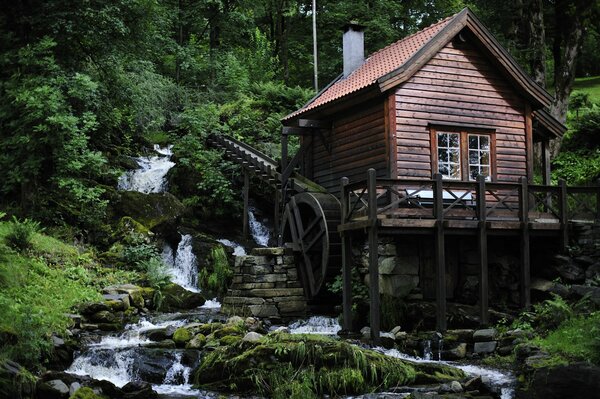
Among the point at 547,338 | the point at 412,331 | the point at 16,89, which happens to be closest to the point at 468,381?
the point at 547,338

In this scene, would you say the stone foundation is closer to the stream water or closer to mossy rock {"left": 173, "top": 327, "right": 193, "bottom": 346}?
the stream water

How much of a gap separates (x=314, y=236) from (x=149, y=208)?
596 centimetres

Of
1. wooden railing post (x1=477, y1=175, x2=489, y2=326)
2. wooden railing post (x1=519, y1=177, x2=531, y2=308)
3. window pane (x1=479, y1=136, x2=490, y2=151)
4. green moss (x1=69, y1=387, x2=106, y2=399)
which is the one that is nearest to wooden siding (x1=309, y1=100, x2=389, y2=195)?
wooden railing post (x1=477, y1=175, x2=489, y2=326)

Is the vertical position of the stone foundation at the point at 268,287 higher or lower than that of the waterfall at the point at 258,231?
lower

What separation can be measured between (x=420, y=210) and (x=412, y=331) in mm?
2675

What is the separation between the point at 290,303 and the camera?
18031 millimetres

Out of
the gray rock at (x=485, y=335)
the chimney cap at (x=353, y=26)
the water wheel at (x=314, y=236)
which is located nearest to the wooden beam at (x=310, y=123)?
the water wheel at (x=314, y=236)

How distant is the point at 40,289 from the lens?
48.6ft

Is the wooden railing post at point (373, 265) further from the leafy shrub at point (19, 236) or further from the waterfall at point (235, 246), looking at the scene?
the leafy shrub at point (19, 236)

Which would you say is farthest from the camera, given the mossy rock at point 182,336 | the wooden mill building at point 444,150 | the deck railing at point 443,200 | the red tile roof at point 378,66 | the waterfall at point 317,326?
the red tile roof at point 378,66

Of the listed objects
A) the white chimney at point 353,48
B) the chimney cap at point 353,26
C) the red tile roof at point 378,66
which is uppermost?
the chimney cap at point 353,26

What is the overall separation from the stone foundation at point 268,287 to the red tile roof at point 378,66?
4.47 m

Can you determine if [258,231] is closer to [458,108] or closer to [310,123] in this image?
[310,123]

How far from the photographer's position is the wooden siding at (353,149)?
17.1m
